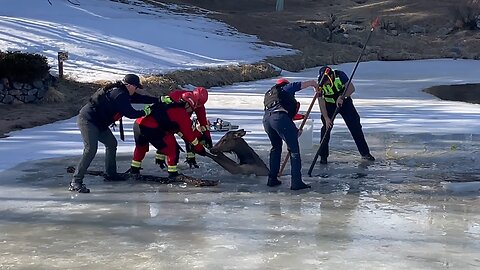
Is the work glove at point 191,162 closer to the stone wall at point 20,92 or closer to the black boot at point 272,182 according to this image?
the black boot at point 272,182

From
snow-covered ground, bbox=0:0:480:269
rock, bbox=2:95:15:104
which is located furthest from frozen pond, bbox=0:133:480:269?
rock, bbox=2:95:15:104

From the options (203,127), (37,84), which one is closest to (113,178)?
(203,127)

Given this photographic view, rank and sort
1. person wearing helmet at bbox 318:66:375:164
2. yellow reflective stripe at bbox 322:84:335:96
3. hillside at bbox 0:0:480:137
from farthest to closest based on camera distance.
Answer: hillside at bbox 0:0:480:137 → yellow reflective stripe at bbox 322:84:335:96 → person wearing helmet at bbox 318:66:375:164

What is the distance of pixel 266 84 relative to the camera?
26.8 metres

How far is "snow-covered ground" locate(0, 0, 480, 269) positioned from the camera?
7.14 meters

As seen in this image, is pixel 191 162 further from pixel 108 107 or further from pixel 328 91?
pixel 328 91

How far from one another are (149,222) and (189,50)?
76.1 ft

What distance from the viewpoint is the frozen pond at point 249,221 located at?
7070mm

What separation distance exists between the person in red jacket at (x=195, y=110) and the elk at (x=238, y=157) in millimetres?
193

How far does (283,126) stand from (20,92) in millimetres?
Answer: 10564

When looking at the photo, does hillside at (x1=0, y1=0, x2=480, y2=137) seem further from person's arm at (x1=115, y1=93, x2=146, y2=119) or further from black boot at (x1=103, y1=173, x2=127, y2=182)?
person's arm at (x1=115, y1=93, x2=146, y2=119)

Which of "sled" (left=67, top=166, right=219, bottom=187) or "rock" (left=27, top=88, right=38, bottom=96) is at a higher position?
"sled" (left=67, top=166, right=219, bottom=187)

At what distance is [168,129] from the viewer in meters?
10.5

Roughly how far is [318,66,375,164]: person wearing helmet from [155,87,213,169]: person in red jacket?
173 cm
